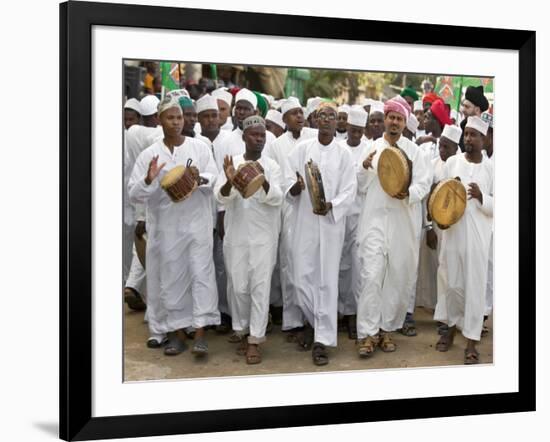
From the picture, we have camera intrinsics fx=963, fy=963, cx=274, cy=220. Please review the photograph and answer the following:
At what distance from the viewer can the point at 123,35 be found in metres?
5.66

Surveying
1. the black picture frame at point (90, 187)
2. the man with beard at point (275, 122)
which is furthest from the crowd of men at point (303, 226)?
the black picture frame at point (90, 187)

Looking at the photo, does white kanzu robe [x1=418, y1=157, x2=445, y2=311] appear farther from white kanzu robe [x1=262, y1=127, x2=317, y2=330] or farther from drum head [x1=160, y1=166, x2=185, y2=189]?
drum head [x1=160, y1=166, x2=185, y2=189]

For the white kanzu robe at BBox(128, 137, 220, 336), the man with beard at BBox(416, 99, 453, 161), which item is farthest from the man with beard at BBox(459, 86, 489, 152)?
the white kanzu robe at BBox(128, 137, 220, 336)

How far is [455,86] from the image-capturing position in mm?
6492

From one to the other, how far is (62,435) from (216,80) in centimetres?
232

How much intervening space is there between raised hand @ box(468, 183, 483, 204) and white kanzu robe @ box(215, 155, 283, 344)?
1341 millimetres

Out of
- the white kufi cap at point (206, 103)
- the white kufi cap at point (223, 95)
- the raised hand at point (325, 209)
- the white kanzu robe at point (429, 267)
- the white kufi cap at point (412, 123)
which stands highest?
the white kufi cap at point (223, 95)

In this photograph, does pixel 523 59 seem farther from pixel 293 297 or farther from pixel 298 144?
pixel 293 297

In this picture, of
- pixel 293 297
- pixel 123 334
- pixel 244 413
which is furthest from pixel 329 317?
pixel 123 334

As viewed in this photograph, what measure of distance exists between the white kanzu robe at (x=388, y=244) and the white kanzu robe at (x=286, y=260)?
1.51 feet

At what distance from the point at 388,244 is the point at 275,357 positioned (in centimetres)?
112

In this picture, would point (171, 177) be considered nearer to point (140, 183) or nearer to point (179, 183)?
point (179, 183)

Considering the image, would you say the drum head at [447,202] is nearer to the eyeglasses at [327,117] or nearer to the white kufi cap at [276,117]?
the eyeglasses at [327,117]

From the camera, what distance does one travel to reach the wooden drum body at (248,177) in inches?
240
